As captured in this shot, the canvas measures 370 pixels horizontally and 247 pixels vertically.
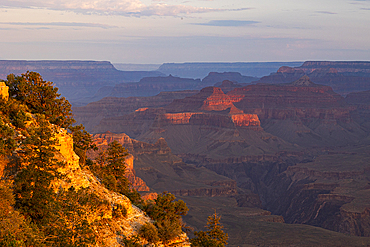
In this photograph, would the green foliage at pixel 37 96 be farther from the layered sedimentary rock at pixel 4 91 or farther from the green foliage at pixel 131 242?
the green foliage at pixel 131 242

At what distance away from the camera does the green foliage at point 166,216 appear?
131 feet

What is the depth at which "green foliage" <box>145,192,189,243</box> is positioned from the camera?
131 feet

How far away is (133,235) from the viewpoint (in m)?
36.8

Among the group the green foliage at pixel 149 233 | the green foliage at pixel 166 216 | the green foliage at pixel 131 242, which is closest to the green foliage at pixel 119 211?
the green foliage at pixel 149 233

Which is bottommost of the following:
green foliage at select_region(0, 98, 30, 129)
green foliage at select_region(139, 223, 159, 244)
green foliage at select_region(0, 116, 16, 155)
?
green foliage at select_region(139, 223, 159, 244)

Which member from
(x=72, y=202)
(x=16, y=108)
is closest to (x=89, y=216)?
(x=72, y=202)

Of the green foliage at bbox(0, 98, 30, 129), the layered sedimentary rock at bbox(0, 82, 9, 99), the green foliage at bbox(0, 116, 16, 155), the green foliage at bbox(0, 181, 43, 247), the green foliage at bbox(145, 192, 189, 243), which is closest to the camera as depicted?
the green foliage at bbox(0, 181, 43, 247)

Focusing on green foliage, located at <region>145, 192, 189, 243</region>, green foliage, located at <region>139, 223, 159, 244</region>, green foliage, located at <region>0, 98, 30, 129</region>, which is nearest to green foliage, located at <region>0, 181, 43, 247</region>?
green foliage, located at <region>0, 98, 30, 129</region>

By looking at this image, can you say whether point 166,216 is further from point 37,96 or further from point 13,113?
point 13,113

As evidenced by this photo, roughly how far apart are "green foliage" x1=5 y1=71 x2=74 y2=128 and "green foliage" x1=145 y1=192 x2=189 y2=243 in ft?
Result: 37.8

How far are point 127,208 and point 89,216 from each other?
5.13 m

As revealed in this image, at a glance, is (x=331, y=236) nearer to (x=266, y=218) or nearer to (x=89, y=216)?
(x=266, y=218)

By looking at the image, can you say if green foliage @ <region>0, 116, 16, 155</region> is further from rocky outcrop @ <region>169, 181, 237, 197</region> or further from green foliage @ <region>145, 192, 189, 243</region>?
rocky outcrop @ <region>169, 181, 237, 197</region>

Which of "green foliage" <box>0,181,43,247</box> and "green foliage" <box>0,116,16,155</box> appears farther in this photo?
"green foliage" <box>0,116,16,155</box>
